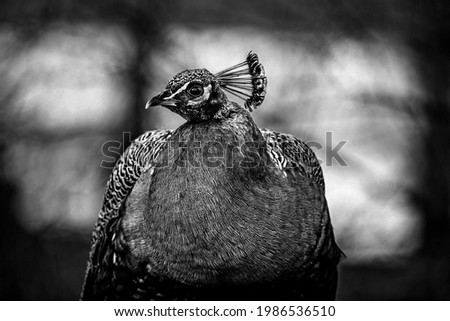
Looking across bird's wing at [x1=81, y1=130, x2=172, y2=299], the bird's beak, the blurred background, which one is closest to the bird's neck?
the bird's beak

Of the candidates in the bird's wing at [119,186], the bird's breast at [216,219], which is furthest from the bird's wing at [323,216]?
the bird's wing at [119,186]

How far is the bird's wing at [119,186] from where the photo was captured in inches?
95.2

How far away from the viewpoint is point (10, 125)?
3.49 m

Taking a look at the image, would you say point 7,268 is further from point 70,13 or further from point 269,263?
point 269,263

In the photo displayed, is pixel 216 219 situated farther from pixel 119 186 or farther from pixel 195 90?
pixel 119 186

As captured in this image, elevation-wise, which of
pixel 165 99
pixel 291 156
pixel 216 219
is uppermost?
→ pixel 165 99

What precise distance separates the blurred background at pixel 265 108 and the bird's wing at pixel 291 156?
83cm

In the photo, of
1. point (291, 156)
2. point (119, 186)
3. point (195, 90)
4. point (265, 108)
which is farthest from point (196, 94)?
point (265, 108)

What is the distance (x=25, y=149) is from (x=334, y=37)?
6.04 ft

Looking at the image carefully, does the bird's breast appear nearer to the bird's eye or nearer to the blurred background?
the bird's eye

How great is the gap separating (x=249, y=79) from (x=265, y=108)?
1251 mm

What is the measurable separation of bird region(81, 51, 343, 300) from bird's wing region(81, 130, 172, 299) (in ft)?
0.42

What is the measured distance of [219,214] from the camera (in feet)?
6.48

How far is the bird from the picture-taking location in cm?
198
